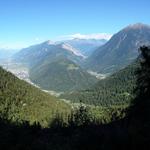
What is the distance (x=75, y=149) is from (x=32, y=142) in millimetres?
4780

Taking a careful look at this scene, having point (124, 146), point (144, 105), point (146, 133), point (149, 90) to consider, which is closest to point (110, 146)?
point (124, 146)

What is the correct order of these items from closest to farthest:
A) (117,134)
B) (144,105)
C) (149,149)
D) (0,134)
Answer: (149,149)
(117,134)
(0,134)
(144,105)

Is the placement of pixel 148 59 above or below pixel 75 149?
above

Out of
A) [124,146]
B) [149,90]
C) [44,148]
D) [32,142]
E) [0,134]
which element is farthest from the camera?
[149,90]

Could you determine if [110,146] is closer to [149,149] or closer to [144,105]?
[149,149]

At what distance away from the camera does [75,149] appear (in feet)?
86.8

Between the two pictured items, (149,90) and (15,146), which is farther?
(149,90)

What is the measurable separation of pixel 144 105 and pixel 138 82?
33.4ft

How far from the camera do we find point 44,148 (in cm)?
2775

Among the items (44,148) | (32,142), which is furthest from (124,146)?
(32,142)

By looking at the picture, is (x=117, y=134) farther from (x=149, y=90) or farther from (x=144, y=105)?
(x=149, y=90)

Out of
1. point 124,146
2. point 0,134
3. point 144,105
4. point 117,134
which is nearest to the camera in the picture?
point 124,146

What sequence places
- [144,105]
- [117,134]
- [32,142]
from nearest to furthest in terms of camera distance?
1. [117,134]
2. [32,142]
3. [144,105]

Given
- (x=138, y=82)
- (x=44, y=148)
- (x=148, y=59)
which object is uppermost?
(x=148, y=59)
